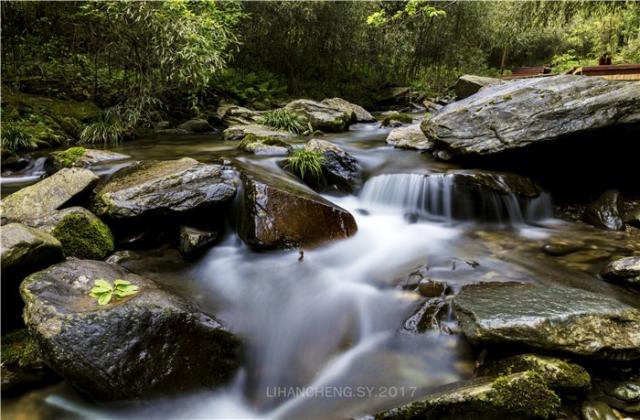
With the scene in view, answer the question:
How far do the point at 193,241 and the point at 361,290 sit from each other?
1807mm

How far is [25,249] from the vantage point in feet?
9.95

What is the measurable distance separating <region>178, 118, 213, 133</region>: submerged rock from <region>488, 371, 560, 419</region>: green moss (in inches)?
383

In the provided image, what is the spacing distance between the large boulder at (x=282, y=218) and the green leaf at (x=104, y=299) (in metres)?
1.67

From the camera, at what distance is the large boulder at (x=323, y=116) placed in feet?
35.5

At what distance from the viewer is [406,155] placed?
25.3ft

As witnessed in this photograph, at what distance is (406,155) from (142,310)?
5989mm

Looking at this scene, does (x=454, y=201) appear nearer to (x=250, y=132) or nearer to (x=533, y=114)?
(x=533, y=114)

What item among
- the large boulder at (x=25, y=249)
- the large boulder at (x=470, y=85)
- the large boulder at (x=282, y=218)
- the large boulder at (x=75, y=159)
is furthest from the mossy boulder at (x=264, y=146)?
the large boulder at (x=470, y=85)

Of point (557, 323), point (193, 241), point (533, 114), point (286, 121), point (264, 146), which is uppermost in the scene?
point (533, 114)

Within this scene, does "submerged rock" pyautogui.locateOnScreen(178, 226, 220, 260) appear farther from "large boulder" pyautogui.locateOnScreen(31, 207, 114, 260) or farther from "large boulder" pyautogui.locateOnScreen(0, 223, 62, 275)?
"large boulder" pyautogui.locateOnScreen(0, 223, 62, 275)

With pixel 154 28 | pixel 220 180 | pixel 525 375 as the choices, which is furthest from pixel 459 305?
pixel 154 28

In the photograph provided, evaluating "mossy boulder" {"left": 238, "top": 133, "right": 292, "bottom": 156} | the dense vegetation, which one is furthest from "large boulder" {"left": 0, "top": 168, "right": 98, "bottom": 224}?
the dense vegetation

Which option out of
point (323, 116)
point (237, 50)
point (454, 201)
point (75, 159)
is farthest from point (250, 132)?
point (454, 201)

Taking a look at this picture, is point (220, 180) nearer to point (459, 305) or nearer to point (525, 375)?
point (459, 305)
